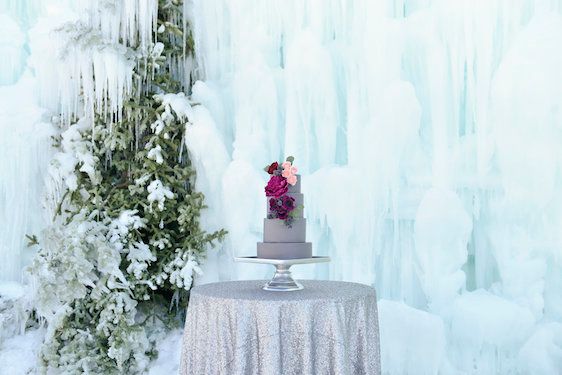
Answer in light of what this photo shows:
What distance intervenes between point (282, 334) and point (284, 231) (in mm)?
336

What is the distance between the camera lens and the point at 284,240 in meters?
2.22

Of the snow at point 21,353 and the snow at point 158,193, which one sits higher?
the snow at point 158,193

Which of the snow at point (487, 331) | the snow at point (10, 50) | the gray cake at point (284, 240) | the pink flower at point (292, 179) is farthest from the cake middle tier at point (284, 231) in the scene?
the snow at point (10, 50)

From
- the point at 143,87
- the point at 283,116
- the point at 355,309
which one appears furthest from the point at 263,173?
the point at 355,309

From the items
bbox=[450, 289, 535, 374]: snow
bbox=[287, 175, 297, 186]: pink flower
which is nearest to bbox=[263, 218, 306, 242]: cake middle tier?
bbox=[287, 175, 297, 186]: pink flower

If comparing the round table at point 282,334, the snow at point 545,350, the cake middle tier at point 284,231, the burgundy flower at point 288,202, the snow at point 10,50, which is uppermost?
the snow at point 10,50

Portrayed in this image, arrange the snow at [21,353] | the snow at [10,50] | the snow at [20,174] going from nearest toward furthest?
the snow at [21,353], the snow at [20,174], the snow at [10,50]

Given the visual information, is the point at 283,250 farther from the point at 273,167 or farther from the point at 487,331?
the point at 487,331

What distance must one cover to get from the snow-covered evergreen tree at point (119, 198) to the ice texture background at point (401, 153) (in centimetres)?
10

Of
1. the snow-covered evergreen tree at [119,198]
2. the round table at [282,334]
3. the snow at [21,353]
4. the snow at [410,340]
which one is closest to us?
the round table at [282,334]

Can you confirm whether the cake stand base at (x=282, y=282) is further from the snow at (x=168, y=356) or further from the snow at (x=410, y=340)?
the snow at (x=168, y=356)

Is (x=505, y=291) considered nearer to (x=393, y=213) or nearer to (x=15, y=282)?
(x=393, y=213)

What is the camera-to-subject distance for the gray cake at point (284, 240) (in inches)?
86.4

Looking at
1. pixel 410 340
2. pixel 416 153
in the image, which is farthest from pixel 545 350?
pixel 416 153
